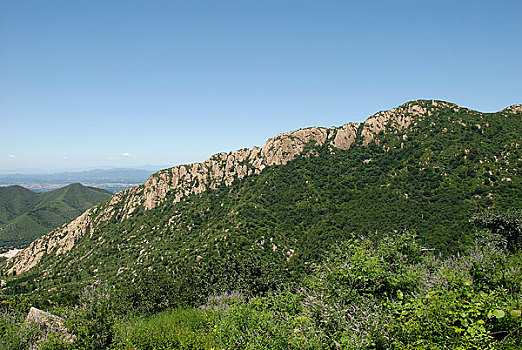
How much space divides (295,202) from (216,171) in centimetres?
3807

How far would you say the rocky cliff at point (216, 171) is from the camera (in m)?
97.4

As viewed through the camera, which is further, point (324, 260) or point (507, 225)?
point (507, 225)

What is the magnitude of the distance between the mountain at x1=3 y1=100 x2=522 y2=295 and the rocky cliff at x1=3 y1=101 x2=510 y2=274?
480mm

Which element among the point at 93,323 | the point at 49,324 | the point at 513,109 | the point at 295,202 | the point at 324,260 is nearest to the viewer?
the point at 93,323

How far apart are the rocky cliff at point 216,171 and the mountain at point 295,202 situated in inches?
18.9

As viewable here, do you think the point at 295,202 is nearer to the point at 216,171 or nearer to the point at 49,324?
the point at 216,171

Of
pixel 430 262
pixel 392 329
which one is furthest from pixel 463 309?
pixel 430 262

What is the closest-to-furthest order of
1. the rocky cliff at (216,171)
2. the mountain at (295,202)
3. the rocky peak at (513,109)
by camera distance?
the mountain at (295,202)
the rocky peak at (513,109)
the rocky cliff at (216,171)

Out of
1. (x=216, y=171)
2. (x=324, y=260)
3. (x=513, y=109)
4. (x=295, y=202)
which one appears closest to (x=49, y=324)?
(x=324, y=260)

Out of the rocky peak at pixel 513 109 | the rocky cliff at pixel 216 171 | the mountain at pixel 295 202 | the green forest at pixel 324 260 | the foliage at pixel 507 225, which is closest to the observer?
the green forest at pixel 324 260

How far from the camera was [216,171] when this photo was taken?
105062mm

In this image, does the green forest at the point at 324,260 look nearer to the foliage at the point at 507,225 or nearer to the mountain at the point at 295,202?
the foliage at the point at 507,225

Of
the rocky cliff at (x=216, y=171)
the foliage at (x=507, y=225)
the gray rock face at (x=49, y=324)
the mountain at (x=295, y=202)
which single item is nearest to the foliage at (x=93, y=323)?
the gray rock face at (x=49, y=324)

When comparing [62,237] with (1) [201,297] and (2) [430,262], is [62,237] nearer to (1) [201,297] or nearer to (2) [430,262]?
(1) [201,297]
